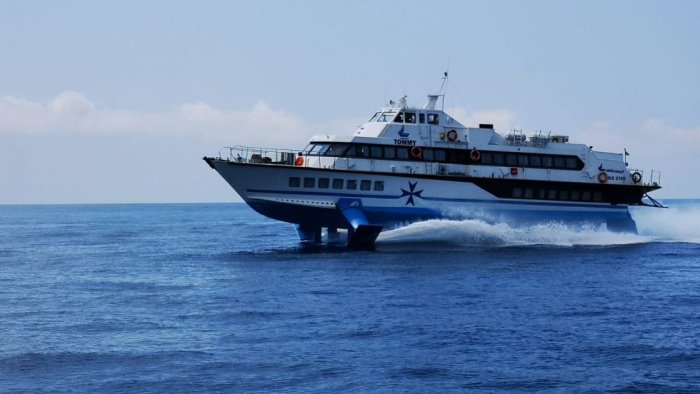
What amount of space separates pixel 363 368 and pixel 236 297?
12.4m

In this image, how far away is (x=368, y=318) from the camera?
3109 centimetres

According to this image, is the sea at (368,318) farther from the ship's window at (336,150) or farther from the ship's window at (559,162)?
the ship's window at (559,162)

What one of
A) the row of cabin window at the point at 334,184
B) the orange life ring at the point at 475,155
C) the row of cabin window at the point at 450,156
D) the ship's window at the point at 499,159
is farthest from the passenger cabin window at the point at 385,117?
the ship's window at the point at 499,159

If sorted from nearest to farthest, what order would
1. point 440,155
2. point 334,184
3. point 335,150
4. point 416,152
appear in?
1. point 334,184
2. point 335,150
3. point 416,152
4. point 440,155

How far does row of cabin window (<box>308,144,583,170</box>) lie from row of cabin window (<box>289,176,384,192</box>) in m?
1.55

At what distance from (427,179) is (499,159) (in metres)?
5.27

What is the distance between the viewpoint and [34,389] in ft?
73.3

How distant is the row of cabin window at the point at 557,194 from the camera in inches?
2200

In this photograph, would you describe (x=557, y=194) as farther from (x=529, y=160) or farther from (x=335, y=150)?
(x=335, y=150)

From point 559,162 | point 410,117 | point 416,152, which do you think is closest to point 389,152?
point 416,152

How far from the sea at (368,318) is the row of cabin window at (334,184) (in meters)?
2.79

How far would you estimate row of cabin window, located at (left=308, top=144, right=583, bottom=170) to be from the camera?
172 feet

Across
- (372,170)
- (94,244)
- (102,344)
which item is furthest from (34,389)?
(94,244)

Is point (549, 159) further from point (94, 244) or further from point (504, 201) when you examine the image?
point (94, 244)
